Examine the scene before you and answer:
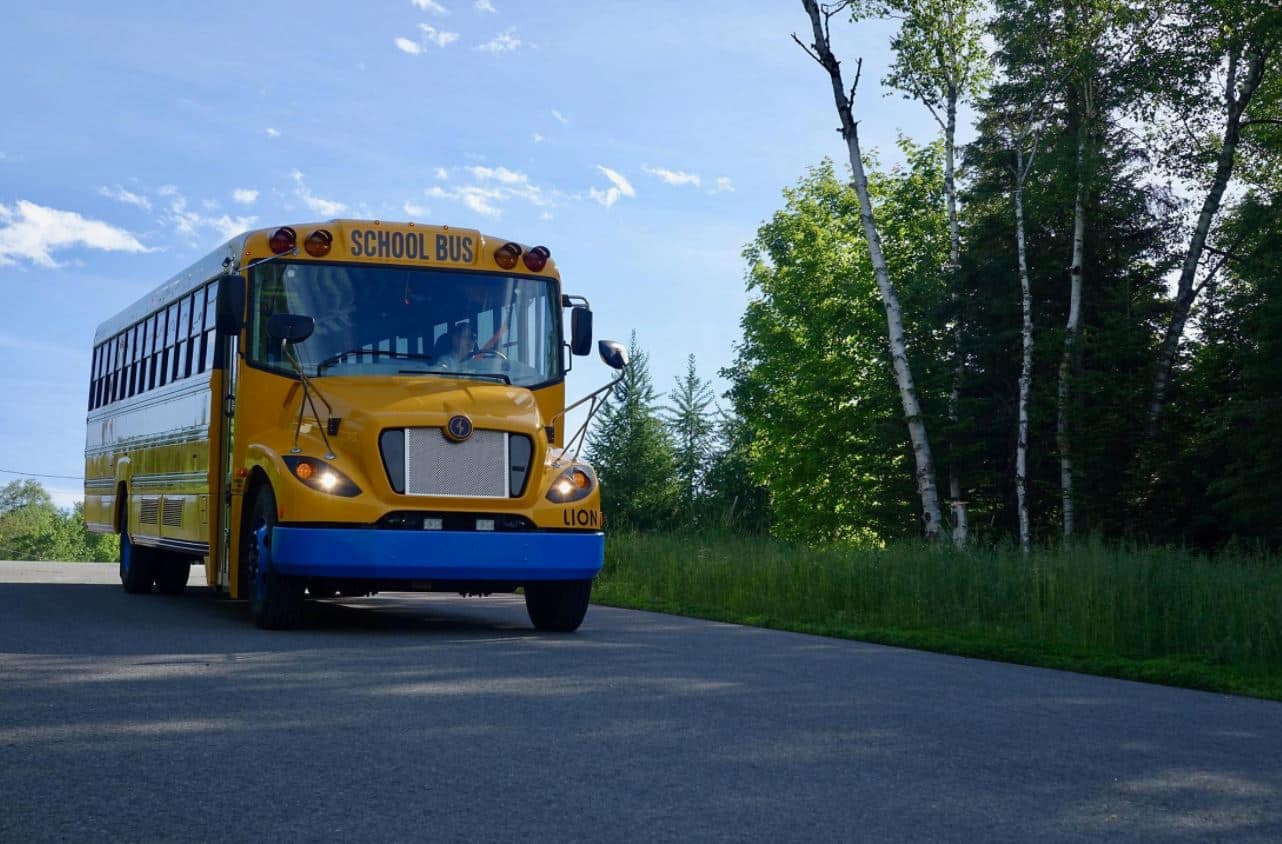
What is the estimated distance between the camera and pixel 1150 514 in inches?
1164

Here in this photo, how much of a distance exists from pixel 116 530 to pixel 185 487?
468 cm

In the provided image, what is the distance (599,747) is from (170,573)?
1326 cm

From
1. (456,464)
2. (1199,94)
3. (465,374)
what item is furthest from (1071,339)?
(456,464)

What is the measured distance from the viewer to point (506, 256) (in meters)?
13.1

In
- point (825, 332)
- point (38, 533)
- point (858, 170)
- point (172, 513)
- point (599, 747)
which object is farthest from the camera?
point (38, 533)

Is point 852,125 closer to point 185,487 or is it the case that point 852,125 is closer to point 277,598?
point 185,487

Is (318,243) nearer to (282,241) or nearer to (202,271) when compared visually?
(282,241)

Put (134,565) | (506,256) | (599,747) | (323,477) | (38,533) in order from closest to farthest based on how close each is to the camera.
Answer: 1. (599,747)
2. (323,477)
3. (506,256)
4. (134,565)
5. (38,533)

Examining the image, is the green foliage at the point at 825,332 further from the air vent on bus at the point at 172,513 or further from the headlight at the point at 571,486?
the headlight at the point at 571,486

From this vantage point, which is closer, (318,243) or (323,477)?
(323,477)

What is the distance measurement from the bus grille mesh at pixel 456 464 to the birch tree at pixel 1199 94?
2195 cm

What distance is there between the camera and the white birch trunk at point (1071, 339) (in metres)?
30.4

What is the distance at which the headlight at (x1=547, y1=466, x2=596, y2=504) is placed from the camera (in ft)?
38.8

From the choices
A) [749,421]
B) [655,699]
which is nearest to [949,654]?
[655,699]
